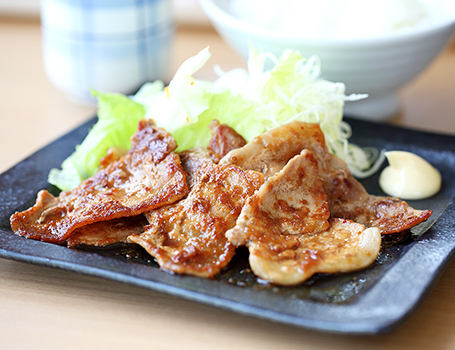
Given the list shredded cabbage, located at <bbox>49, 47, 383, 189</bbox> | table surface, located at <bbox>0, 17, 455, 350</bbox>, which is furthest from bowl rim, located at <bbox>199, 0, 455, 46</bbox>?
table surface, located at <bbox>0, 17, 455, 350</bbox>

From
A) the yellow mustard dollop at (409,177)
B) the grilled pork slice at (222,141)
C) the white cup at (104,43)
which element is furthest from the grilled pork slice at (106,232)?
the white cup at (104,43)

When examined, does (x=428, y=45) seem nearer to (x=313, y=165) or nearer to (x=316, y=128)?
(x=316, y=128)

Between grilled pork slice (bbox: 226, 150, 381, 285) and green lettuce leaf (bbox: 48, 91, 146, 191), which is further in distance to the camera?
green lettuce leaf (bbox: 48, 91, 146, 191)

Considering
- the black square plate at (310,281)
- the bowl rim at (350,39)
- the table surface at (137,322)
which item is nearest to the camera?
the black square plate at (310,281)

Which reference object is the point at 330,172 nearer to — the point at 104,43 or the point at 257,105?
the point at 257,105

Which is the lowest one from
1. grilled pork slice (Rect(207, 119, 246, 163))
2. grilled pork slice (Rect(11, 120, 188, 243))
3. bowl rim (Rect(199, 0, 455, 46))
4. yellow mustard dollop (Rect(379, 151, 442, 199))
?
yellow mustard dollop (Rect(379, 151, 442, 199))

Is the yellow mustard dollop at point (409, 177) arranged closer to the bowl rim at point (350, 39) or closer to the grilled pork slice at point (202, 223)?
the bowl rim at point (350, 39)

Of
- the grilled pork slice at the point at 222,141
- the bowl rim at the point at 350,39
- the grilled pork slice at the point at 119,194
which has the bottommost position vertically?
the grilled pork slice at the point at 119,194

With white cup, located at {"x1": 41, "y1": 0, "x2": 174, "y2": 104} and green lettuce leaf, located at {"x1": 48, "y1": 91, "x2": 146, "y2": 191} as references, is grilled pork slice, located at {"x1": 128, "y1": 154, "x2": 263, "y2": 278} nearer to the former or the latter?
green lettuce leaf, located at {"x1": 48, "y1": 91, "x2": 146, "y2": 191}
